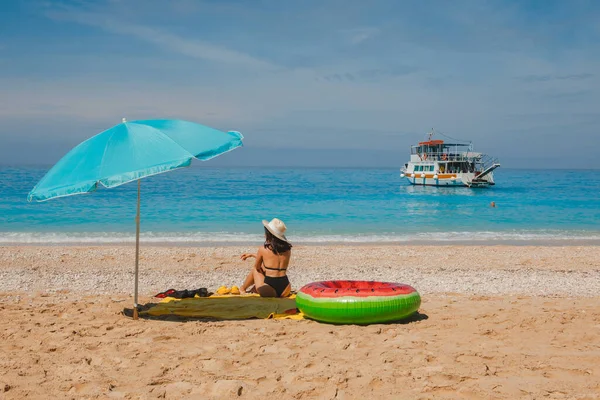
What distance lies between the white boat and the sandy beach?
42.4 meters

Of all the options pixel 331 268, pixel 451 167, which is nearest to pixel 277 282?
pixel 331 268

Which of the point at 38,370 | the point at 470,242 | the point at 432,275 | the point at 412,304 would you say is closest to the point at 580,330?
the point at 412,304

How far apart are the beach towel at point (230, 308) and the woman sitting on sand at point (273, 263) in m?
0.14

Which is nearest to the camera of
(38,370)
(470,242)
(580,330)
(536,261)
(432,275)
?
(38,370)

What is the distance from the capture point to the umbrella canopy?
16.1 feet

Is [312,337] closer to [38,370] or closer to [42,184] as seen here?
[38,370]

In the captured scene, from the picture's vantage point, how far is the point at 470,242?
17.2 metres

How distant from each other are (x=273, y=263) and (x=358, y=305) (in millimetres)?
1721

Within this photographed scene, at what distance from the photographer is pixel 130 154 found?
5.13 metres

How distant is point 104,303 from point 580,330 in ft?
20.2

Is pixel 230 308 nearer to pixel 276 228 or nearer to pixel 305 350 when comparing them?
pixel 276 228

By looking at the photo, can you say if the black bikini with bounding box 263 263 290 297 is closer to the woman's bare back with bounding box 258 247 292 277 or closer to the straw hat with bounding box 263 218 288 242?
the woman's bare back with bounding box 258 247 292 277

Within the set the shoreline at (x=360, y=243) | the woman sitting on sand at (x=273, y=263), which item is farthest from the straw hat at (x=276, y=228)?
the shoreline at (x=360, y=243)

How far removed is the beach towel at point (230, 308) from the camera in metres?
6.51
